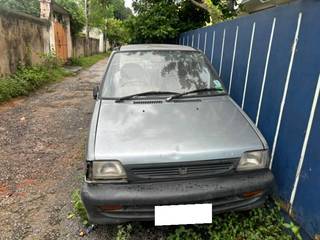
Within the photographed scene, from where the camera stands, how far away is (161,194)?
2.15 metres

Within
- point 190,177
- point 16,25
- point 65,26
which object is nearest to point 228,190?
point 190,177

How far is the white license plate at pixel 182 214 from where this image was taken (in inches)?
86.7

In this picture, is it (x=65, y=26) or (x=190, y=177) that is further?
(x=65, y=26)

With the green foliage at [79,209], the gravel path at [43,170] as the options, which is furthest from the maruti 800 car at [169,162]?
the gravel path at [43,170]

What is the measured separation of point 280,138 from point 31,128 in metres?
4.52

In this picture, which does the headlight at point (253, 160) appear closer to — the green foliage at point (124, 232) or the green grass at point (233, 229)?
the green grass at point (233, 229)

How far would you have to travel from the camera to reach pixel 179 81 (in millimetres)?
3279

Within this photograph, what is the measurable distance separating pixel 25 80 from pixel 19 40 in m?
1.58

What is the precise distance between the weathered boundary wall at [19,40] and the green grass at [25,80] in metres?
0.26

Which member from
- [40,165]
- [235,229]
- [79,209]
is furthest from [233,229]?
[40,165]

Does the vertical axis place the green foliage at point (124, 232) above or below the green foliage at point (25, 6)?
below

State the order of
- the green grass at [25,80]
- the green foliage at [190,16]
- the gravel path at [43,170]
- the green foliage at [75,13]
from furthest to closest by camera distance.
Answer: the green foliage at [75,13] → the green foliage at [190,16] → the green grass at [25,80] → the gravel path at [43,170]

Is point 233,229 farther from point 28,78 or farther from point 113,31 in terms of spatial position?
point 113,31

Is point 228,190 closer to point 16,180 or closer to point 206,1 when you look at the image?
point 16,180
